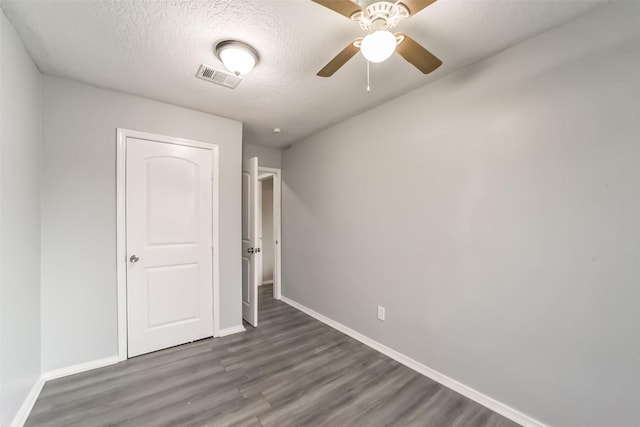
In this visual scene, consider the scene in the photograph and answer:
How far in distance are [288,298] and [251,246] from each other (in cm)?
128

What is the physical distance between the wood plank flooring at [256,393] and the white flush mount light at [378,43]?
224 cm

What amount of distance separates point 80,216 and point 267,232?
312cm

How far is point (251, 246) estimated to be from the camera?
3.18 meters

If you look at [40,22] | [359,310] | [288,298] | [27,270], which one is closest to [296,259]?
[288,298]

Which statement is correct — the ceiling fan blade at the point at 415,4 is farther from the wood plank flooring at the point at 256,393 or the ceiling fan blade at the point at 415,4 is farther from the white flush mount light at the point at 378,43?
the wood plank flooring at the point at 256,393

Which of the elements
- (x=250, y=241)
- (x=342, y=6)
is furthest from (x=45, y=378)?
(x=342, y=6)

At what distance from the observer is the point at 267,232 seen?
5066mm

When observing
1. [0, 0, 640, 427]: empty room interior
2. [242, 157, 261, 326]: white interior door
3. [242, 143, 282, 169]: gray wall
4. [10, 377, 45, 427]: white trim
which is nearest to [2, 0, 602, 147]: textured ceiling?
[0, 0, 640, 427]: empty room interior

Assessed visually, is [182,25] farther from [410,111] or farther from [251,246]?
[251,246]

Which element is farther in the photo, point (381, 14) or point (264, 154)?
point (264, 154)

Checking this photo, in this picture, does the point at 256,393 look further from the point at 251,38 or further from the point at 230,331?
the point at 251,38

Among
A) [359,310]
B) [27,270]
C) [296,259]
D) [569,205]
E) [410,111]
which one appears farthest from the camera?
[296,259]

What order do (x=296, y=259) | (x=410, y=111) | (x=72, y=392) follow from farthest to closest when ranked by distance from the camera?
(x=296, y=259)
(x=410, y=111)
(x=72, y=392)

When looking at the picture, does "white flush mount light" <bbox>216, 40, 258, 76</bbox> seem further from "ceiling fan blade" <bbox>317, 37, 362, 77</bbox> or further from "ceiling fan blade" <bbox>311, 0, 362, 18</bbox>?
"ceiling fan blade" <bbox>311, 0, 362, 18</bbox>
